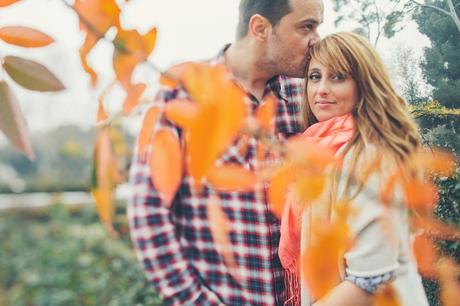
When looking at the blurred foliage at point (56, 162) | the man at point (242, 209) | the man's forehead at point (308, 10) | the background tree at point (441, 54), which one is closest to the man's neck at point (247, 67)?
the man at point (242, 209)

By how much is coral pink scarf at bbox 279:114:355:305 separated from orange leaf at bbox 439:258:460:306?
0.23 m

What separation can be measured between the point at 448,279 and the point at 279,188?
30 cm

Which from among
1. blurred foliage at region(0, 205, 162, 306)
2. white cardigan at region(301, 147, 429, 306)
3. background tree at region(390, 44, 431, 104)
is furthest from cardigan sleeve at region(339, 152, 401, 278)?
blurred foliage at region(0, 205, 162, 306)

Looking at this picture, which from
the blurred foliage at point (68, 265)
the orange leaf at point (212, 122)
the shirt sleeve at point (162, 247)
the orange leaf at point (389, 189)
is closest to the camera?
the orange leaf at point (212, 122)

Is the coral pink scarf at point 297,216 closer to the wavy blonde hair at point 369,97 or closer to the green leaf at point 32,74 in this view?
the wavy blonde hair at point 369,97

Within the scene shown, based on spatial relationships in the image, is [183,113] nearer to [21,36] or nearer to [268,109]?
[21,36]

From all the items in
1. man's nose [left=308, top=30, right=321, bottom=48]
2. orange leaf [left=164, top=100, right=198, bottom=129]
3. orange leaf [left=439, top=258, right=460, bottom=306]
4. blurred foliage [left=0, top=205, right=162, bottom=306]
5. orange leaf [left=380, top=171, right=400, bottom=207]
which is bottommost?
blurred foliage [left=0, top=205, right=162, bottom=306]

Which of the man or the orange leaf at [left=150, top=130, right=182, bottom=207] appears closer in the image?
the orange leaf at [left=150, top=130, right=182, bottom=207]

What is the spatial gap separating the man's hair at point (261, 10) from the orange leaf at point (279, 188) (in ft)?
0.83

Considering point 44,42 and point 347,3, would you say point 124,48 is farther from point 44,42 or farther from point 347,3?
point 347,3

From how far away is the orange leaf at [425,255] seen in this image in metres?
0.79

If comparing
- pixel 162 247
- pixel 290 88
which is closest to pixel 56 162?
pixel 162 247

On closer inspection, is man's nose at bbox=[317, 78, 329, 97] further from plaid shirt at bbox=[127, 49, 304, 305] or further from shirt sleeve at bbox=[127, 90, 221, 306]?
shirt sleeve at bbox=[127, 90, 221, 306]

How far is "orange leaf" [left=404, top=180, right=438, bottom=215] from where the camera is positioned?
670 millimetres
